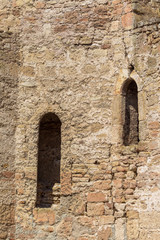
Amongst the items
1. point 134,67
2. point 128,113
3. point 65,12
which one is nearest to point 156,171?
point 128,113

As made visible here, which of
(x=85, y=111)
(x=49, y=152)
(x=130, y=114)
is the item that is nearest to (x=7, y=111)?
(x=49, y=152)

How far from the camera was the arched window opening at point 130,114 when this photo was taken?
6.46m

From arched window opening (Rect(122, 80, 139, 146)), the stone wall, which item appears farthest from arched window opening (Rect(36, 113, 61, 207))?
arched window opening (Rect(122, 80, 139, 146))

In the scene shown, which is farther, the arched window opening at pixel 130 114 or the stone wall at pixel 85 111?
the arched window opening at pixel 130 114

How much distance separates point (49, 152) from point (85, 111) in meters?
1.08

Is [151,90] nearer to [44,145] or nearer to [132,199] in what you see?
[132,199]

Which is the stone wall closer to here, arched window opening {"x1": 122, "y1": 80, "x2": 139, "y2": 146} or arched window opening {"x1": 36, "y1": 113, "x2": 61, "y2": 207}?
arched window opening {"x1": 122, "y1": 80, "x2": 139, "y2": 146}

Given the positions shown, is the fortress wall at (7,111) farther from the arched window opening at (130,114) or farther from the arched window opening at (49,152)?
the arched window opening at (130,114)

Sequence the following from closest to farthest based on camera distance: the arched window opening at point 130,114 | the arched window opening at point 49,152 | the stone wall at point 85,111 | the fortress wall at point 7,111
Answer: the stone wall at point 85,111, the fortress wall at point 7,111, the arched window opening at point 130,114, the arched window opening at point 49,152

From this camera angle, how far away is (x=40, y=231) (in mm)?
6203

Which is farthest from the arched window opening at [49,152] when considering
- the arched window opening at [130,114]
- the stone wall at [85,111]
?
the arched window opening at [130,114]

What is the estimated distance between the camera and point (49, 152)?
7.16m

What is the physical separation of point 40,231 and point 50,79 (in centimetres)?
227

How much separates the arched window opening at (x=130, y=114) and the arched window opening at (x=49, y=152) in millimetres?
1118
